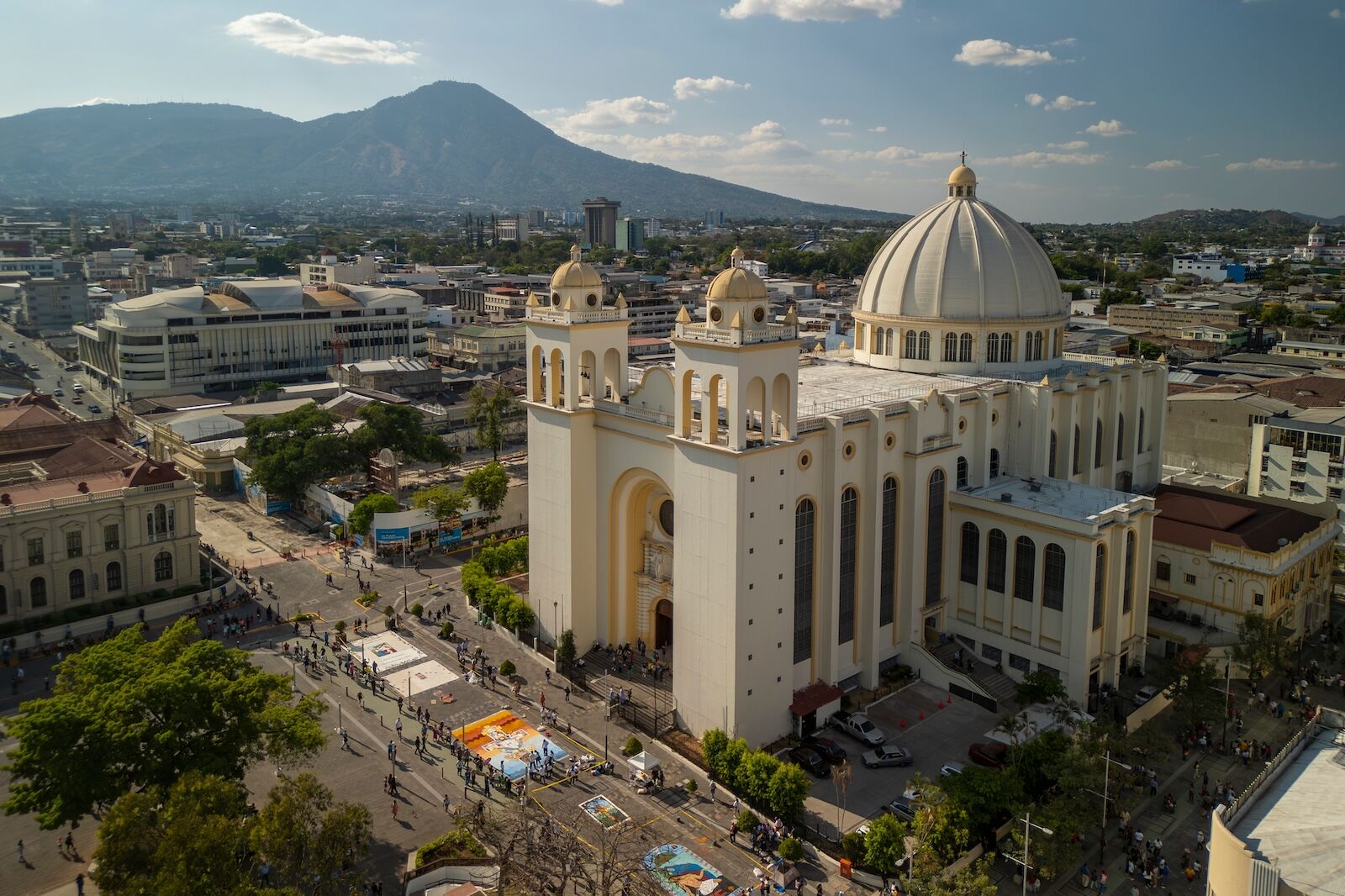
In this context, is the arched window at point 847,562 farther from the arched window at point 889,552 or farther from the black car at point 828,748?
the black car at point 828,748

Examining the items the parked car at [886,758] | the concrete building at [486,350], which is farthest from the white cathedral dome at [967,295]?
the concrete building at [486,350]

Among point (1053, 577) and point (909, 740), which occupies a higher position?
point (1053, 577)

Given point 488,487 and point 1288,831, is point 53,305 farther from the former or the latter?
point 1288,831

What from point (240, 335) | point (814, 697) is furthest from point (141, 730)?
point (240, 335)

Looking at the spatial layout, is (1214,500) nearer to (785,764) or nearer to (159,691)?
(785,764)

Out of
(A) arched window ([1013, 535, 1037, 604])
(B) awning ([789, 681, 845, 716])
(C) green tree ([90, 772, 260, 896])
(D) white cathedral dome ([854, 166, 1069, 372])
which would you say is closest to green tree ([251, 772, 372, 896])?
(C) green tree ([90, 772, 260, 896])

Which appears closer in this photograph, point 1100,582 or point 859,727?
point 859,727

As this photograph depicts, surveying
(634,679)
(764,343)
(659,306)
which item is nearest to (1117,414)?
(764,343)
